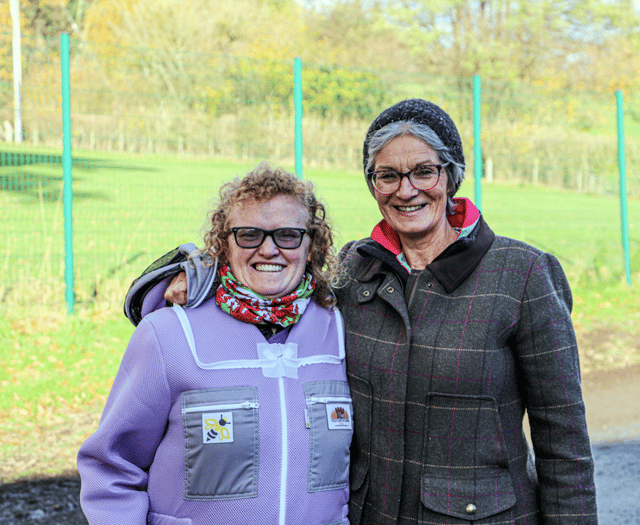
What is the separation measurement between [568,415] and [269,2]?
42.4 m

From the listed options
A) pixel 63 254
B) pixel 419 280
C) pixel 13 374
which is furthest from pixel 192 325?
pixel 63 254

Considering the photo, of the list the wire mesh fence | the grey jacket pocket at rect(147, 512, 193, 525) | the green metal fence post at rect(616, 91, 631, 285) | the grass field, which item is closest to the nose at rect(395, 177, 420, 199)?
the grey jacket pocket at rect(147, 512, 193, 525)

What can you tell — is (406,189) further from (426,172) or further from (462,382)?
(462,382)

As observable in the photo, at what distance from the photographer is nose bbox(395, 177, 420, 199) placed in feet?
7.36

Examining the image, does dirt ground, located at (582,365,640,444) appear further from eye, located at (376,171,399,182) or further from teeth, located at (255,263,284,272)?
teeth, located at (255,263,284,272)

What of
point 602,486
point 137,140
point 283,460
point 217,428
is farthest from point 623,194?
point 217,428

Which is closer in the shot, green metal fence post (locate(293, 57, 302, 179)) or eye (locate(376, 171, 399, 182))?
eye (locate(376, 171, 399, 182))

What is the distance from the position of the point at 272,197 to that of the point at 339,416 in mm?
752

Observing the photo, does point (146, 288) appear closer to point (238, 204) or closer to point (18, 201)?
point (238, 204)

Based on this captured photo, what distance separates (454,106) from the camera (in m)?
8.58

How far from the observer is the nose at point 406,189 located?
2242 mm

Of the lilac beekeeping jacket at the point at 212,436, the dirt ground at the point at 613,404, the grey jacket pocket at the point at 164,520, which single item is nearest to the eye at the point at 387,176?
the lilac beekeeping jacket at the point at 212,436

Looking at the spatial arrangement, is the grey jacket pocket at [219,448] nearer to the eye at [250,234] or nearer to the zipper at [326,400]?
the zipper at [326,400]

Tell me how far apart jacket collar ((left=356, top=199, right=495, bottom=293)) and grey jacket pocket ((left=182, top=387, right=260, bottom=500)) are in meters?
0.68
